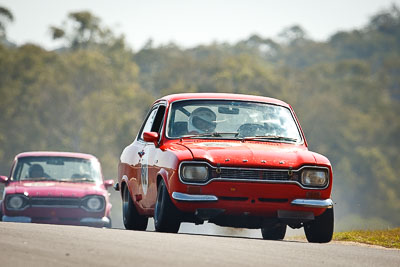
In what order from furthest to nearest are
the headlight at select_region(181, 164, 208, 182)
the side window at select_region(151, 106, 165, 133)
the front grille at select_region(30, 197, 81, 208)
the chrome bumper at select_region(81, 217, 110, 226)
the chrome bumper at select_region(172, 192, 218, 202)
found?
1. the chrome bumper at select_region(81, 217, 110, 226)
2. the front grille at select_region(30, 197, 81, 208)
3. the side window at select_region(151, 106, 165, 133)
4. the headlight at select_region(181, 164, 208, 182)
5. the chrome bumper at select_region(172, 192, 218, 202)

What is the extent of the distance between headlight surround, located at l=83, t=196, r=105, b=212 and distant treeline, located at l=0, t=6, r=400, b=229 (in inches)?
→ 2241

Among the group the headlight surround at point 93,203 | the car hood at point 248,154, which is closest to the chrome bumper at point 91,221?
the headlight surround at point 93,203

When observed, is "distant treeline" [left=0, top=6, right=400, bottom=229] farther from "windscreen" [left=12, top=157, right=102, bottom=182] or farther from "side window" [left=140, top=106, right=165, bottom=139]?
"side window" [left=140, top=106, right=165, bottom=139]

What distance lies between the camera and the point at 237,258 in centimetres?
864

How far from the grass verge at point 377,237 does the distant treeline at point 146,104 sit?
60.1 m

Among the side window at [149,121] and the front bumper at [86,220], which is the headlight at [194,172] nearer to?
the side window at [149,121]

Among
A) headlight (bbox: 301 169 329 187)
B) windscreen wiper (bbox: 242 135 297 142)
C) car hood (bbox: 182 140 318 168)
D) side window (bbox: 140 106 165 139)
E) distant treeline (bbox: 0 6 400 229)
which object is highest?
side window (bbox: 140 106 165 139)

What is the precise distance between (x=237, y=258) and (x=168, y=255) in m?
→ 0.56

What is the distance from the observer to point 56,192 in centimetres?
1842

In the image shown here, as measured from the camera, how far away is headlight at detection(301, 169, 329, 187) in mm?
11609

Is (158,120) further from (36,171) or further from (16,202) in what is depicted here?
(36,171)

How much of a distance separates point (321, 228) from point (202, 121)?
74.1 inches

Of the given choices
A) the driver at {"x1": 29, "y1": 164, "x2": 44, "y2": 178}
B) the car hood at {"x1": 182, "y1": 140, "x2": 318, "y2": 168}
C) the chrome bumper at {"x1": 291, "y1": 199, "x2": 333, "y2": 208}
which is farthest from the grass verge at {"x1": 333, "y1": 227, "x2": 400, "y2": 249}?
the driver at {"x1": 29, "y1": 164, "x2": 44, "y2": 178}

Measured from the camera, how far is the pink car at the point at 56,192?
59.7ft
